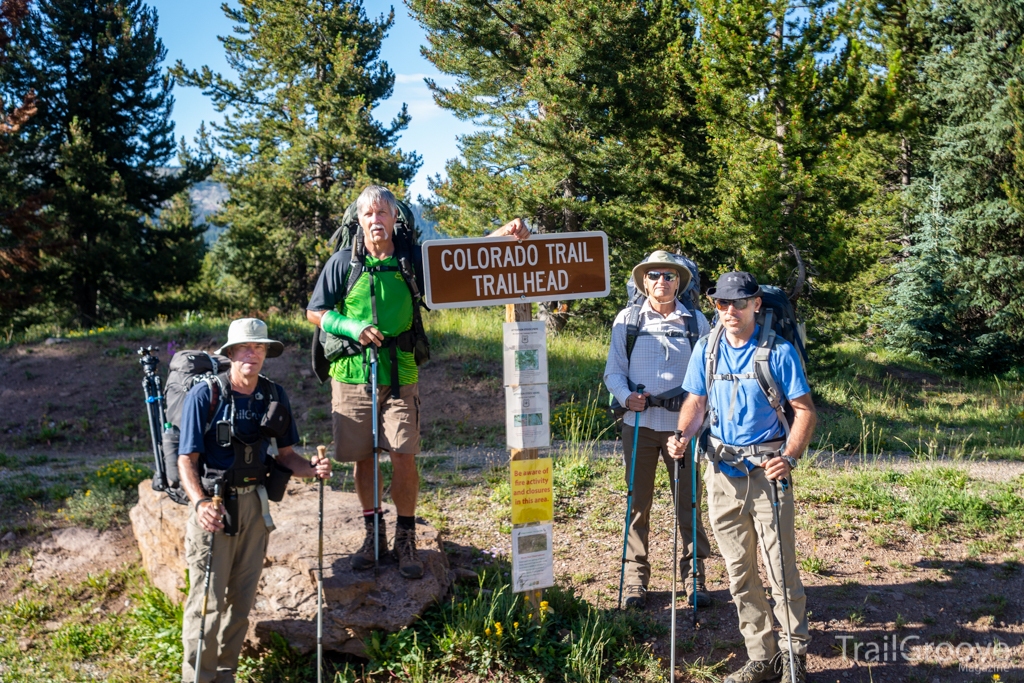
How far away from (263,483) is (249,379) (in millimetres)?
526

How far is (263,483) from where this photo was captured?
3.82m

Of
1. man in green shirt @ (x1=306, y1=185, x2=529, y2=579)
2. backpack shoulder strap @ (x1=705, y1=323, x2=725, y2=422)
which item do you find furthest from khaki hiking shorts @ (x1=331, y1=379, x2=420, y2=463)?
backpack shoulder strap @ (x1=705, y1=323, x2=725, y2=422)

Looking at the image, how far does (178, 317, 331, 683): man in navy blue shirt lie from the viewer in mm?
3648

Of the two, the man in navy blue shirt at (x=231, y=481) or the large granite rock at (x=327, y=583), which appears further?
the large granite rock at (x=327, y=583)

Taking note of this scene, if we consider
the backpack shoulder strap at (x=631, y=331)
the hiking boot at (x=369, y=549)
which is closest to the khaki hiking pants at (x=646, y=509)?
the backpack shoulder strap at (x=631, y=331)

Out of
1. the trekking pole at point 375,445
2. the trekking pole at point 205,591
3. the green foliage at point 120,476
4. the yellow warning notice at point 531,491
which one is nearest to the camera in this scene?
the trekking pole at point 205,591

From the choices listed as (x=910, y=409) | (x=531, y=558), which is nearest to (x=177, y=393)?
(x=531, y=558)

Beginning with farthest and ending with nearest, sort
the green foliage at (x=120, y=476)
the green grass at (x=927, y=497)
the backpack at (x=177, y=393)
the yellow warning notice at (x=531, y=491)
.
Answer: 1. the green foliage at (x=120, y=476)
2. the green grass at (x=927, y=497)
3. the backpack at (x=177, y=393)
4. the yellow warning notice at (x=531, y=491)

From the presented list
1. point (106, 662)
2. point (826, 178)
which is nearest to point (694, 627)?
point (106, 662)

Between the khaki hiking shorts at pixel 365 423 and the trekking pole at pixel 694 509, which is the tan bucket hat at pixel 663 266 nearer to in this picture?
the trekking pole at pixel 694 509

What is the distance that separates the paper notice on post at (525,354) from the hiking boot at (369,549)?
3.75ft

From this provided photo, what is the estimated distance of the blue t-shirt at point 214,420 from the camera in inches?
143

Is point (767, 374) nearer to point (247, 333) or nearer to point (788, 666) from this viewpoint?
point (788, 666)

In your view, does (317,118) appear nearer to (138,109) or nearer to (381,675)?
(138,109)
